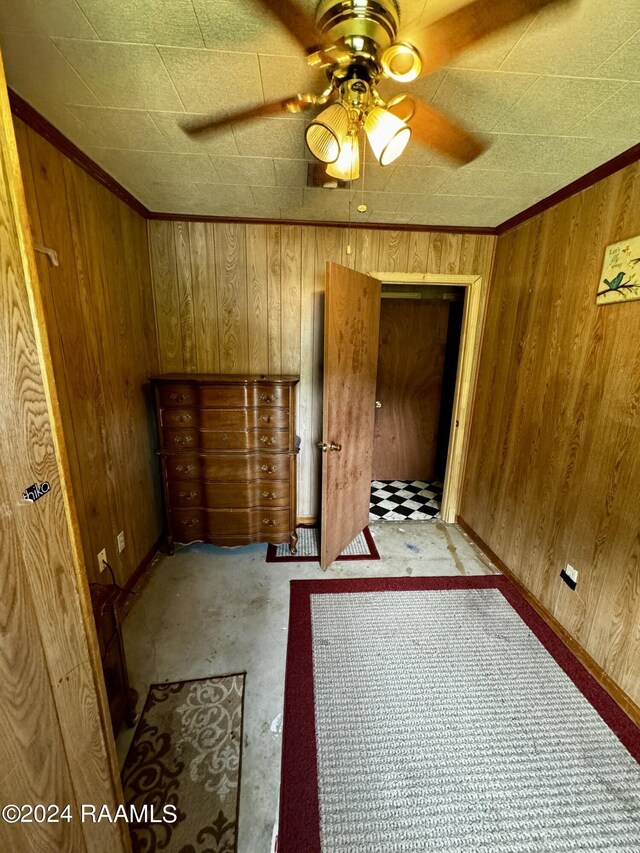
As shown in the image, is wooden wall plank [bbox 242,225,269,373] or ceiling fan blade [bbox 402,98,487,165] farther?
wooden wall plank [bbox 242,225,269,373]

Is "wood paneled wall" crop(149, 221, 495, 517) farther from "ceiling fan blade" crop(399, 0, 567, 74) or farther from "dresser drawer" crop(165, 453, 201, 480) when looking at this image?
"ceiling fan blade" crop(399, 0, 567, 74)

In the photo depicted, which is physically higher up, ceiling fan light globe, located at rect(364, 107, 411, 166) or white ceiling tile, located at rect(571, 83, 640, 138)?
white ceiling tile, located at rect(571, 83, 640, 138)

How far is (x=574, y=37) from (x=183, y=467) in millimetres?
2515

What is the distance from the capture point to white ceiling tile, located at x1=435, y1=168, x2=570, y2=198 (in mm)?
1687

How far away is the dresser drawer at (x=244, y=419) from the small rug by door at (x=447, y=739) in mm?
1131

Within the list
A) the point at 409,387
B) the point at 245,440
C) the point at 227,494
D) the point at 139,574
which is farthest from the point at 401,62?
the point at 409,387

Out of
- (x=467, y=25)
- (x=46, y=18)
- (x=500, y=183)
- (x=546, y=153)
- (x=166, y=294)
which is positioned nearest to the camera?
(x=467, y=25)

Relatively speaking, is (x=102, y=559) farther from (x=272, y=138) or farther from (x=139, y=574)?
(x=272, y=138)

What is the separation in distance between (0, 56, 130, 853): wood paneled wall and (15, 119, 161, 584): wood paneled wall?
967 millimetres

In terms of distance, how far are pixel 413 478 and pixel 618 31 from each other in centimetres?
336

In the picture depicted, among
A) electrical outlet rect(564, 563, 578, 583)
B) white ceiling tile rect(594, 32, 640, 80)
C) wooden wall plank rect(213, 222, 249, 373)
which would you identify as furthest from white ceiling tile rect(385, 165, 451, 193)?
electrical outlet rect(564, 563, 578, 583)

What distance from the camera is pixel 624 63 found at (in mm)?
1017

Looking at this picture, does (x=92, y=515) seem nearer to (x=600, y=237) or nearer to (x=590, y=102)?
(x=590, y=102)

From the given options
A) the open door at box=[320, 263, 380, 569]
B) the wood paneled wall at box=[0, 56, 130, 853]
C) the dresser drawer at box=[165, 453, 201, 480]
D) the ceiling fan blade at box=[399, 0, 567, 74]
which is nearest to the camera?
the wood paneled wall at box=[0, 56, 130, 853]
